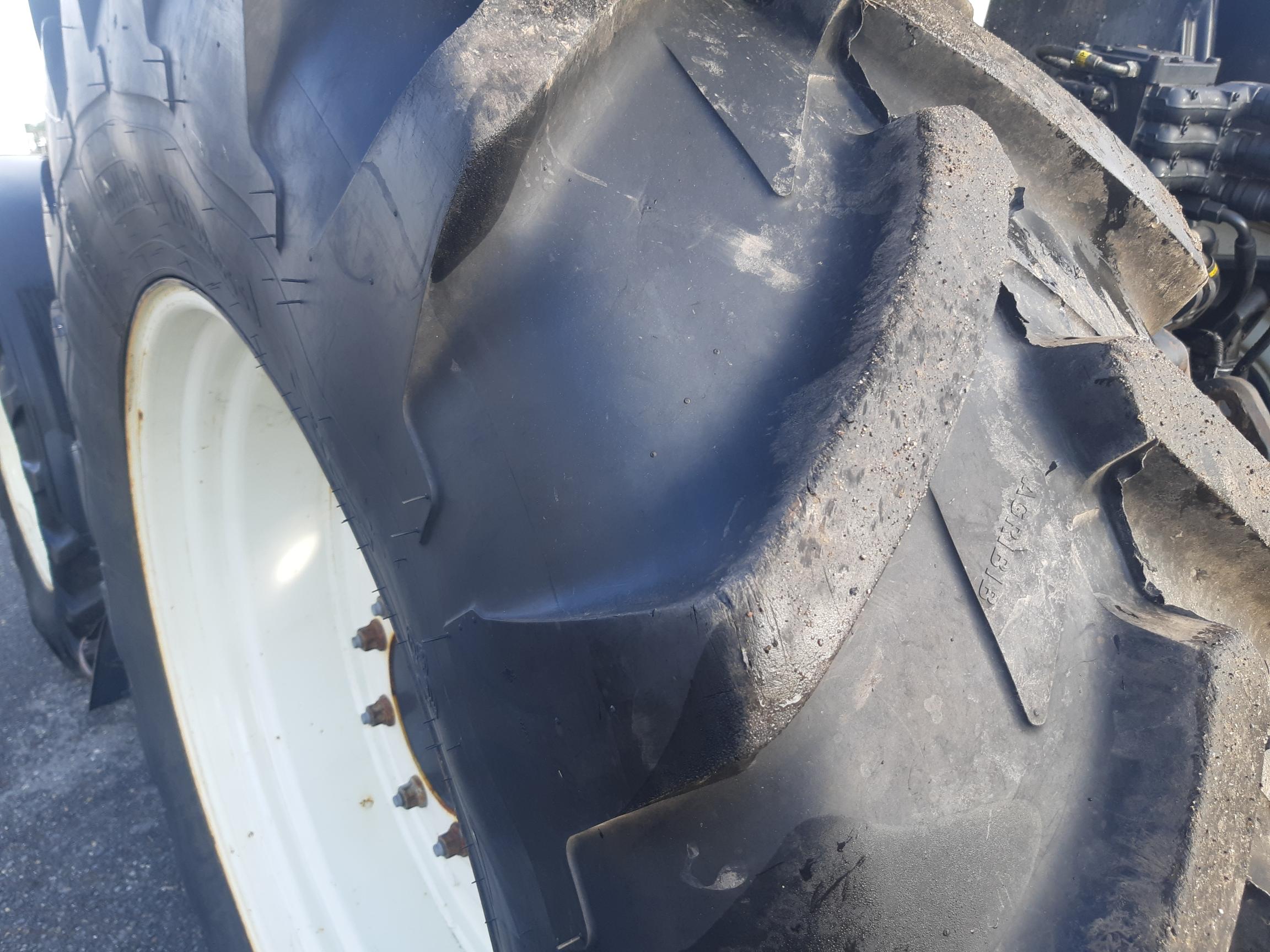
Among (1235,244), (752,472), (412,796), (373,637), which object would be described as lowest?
(412,796)

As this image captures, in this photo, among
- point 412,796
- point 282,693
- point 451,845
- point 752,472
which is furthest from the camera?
point 282,693

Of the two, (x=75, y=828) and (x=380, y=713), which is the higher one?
(x=380, y=713)

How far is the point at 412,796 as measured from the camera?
1.32 m

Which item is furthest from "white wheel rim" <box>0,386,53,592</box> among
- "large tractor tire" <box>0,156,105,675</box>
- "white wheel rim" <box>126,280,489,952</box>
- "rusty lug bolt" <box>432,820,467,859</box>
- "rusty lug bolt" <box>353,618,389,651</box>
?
"rusty lug bolt" <box>432,820,467,859</box>

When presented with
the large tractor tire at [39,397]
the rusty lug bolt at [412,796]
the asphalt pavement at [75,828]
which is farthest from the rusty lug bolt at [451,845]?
the large tractor tire at [39,397]

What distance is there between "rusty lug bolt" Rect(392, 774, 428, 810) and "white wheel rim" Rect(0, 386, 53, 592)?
1008 millimetres

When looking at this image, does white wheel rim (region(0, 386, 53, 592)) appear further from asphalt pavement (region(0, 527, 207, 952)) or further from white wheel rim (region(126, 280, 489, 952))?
white wheel rim (region(126, 280, 489, 952))

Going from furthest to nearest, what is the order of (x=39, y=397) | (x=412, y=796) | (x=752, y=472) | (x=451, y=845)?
(x=39, y=397) → (x=412, y=796) → (x=451, y=845) → (x=752, y=472)

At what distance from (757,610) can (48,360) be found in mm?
1582

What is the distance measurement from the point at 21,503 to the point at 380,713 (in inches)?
43.4

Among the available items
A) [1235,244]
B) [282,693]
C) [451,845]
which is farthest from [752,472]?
[1235,244]

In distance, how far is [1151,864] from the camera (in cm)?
54

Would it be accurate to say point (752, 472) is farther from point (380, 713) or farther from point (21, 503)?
point (21, 503)

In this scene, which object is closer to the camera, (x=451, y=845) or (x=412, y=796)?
(x=451, y=845)
